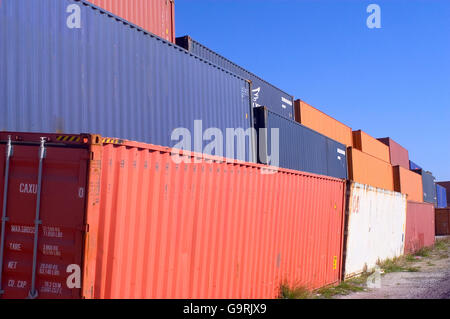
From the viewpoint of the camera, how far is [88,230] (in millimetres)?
4297

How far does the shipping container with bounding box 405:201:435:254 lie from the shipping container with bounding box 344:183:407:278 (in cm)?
188

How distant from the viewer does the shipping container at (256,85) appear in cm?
1141

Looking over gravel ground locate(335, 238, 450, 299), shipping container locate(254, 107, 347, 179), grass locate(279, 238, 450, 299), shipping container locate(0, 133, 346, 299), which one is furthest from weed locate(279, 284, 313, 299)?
shipping container locate(254, 107, 347, 179)

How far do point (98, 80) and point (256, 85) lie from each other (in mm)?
8384

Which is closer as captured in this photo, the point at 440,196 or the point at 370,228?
the point at 370,228

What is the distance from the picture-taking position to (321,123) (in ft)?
64.8

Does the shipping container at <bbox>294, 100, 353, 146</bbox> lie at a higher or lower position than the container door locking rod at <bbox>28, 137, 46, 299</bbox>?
higher

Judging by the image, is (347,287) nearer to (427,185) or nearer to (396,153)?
(396,153)

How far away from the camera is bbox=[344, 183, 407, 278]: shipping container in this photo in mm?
11609

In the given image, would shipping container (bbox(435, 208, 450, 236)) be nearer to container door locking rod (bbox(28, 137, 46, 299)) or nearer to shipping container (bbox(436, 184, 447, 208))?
shipping container (bbox(436, 184, 447, 208))

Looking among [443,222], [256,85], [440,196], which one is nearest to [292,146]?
[256,85]
